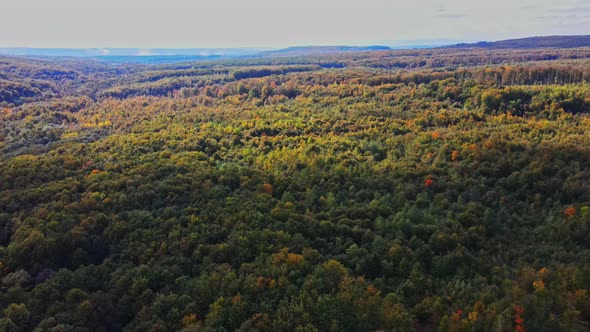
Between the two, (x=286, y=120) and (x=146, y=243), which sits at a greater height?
(x=286, y=120)

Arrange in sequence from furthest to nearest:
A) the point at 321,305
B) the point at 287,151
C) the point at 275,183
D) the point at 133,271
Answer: the point at 287,151 → the point at 275,183 → the point at 133,271 → the point at 321,305

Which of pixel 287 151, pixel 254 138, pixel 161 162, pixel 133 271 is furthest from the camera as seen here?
pixel 254 138

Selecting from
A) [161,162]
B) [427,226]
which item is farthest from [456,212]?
[161,162]

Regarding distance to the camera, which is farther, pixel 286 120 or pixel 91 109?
pixel 91 109

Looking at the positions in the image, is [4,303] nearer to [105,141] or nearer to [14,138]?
[105,141]

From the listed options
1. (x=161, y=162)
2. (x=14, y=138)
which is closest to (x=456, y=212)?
(x=161, y=162)

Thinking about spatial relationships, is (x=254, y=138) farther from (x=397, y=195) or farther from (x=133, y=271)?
(x=133, y=271)
